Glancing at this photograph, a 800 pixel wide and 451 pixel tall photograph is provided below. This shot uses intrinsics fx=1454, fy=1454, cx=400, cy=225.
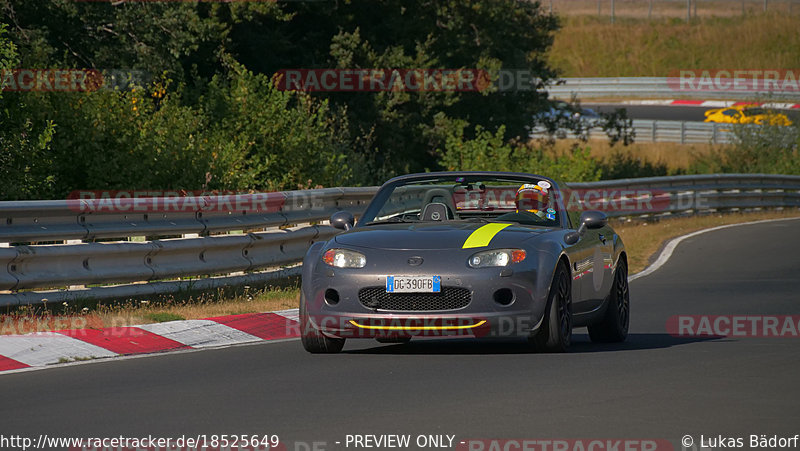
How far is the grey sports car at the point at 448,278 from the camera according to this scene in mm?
9945

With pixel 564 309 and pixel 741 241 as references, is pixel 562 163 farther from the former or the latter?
pixel 564 309

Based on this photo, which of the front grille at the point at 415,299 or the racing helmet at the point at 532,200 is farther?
the racing helmet at the point at 532,200

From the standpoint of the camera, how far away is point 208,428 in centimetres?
713

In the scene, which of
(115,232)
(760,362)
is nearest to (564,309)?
(760,362)

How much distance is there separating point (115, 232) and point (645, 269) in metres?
9.97

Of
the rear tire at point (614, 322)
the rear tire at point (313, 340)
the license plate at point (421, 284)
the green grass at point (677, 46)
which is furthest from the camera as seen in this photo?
the green grass at point (677, 46)

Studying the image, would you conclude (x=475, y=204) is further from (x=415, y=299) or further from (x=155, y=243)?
(x=155, y=243)

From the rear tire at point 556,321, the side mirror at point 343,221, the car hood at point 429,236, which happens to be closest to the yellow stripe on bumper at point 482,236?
the car hood at point 429,236

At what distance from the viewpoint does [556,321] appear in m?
10.3

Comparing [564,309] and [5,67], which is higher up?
[5,67]

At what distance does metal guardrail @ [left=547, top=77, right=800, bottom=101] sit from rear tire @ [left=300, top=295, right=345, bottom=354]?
209 ft

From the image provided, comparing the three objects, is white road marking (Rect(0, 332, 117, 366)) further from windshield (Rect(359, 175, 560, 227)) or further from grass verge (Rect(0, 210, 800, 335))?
windshield (Rect(359, 175, 560, 227))

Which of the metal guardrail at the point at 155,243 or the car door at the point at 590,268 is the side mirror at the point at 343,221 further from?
the metal guardrail at the point at 155,243

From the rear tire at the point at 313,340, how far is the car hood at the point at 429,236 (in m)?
0.59
